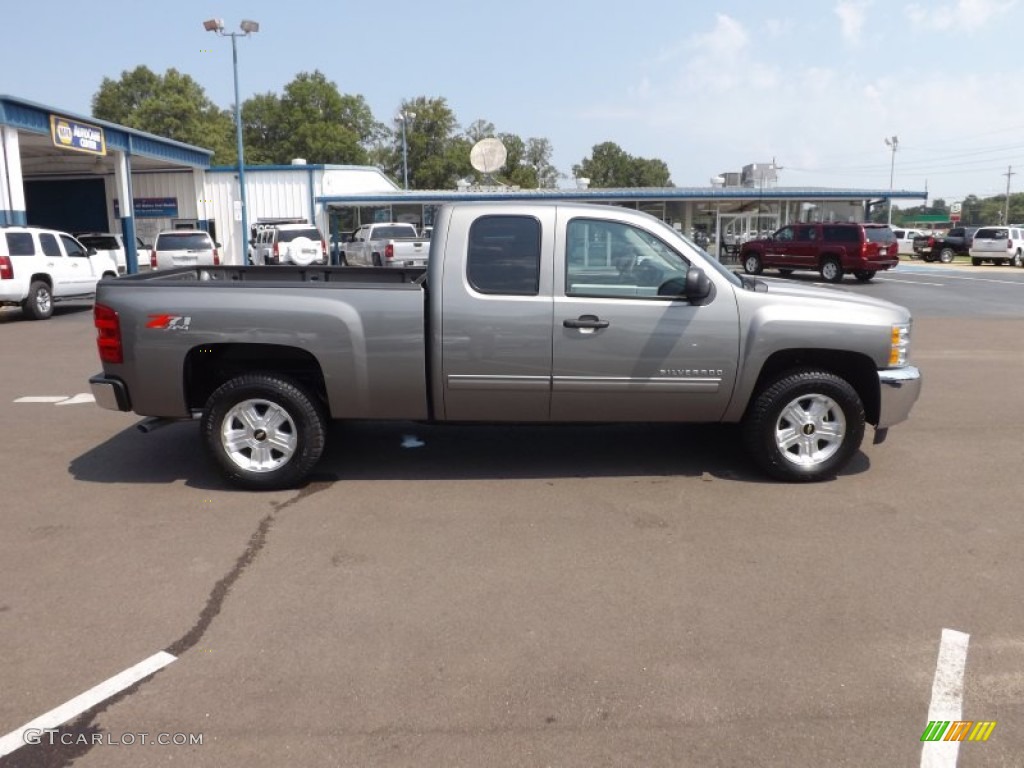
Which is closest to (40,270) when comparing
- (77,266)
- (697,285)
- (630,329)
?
(77,266)

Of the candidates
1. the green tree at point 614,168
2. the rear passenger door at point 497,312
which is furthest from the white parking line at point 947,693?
the green tree at point 614,168

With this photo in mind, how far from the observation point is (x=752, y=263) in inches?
1174

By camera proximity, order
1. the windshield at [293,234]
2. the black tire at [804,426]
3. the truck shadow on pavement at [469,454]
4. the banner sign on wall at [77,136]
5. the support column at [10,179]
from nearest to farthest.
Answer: the black tire at [804,426] → the truck shadow on pavement at [469,454] → the support column at [10,179] → the banner sign on wall at [77,136] → the windshield at [293,234]

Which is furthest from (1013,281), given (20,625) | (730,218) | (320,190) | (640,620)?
(20,625)

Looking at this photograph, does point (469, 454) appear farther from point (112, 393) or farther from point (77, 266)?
point (77, 266)

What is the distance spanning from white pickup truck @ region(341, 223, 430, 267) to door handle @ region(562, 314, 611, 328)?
57.3 ft

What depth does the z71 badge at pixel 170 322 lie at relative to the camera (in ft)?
17.4

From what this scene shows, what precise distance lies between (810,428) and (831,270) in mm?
22811

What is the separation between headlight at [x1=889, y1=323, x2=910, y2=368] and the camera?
5.56 m

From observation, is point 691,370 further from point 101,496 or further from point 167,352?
point 101,496

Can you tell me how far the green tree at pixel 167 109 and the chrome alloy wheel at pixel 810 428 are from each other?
6933 centimetres

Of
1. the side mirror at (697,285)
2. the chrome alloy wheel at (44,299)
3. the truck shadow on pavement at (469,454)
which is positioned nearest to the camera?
the side mirror at (697,285)

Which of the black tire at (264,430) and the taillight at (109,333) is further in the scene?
the black tire at (264,430)

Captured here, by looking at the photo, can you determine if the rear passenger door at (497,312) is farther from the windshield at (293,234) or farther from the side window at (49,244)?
the windshield at (293,234)
